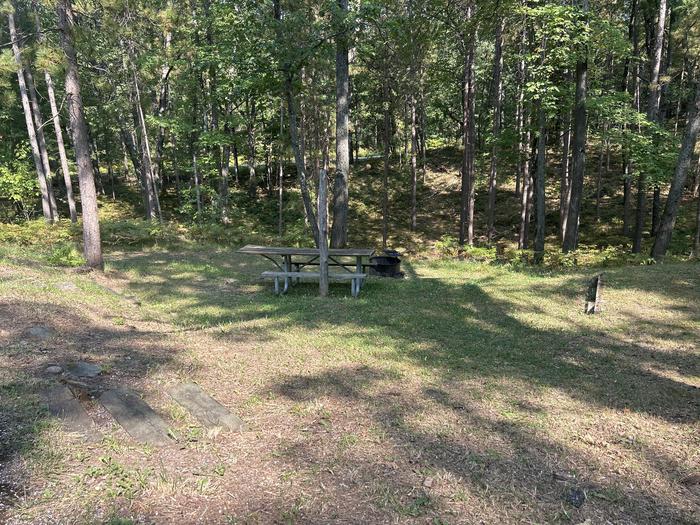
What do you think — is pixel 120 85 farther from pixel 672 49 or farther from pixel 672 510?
pixel 672 49

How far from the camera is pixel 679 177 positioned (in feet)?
36.3

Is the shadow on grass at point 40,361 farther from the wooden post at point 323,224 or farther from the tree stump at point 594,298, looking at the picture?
the tree stump at point 594,298

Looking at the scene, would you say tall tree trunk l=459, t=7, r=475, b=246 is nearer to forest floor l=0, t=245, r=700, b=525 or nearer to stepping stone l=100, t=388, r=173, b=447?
forest floor l=0, t=245, r=700, b=525

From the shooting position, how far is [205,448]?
10.5 feet

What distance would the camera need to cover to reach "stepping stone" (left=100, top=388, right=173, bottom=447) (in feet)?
10.5

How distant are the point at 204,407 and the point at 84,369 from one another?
1315mm

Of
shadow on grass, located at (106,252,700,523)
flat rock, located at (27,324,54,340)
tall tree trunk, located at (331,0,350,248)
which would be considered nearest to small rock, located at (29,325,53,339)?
flat rock, located at (27,324,54,340)

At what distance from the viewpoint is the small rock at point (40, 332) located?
499cm

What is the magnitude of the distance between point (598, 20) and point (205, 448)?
12623 millimetres

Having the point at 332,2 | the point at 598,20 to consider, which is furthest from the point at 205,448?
the point at 598,20

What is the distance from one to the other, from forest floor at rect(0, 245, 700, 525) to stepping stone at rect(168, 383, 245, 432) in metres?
0.09

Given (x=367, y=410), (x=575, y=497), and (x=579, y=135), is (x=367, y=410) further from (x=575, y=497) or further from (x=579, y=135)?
(x=579, y=135)

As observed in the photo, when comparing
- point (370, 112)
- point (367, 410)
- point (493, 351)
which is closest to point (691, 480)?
point (367, 410)

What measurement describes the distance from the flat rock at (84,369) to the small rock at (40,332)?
42.6 inches
